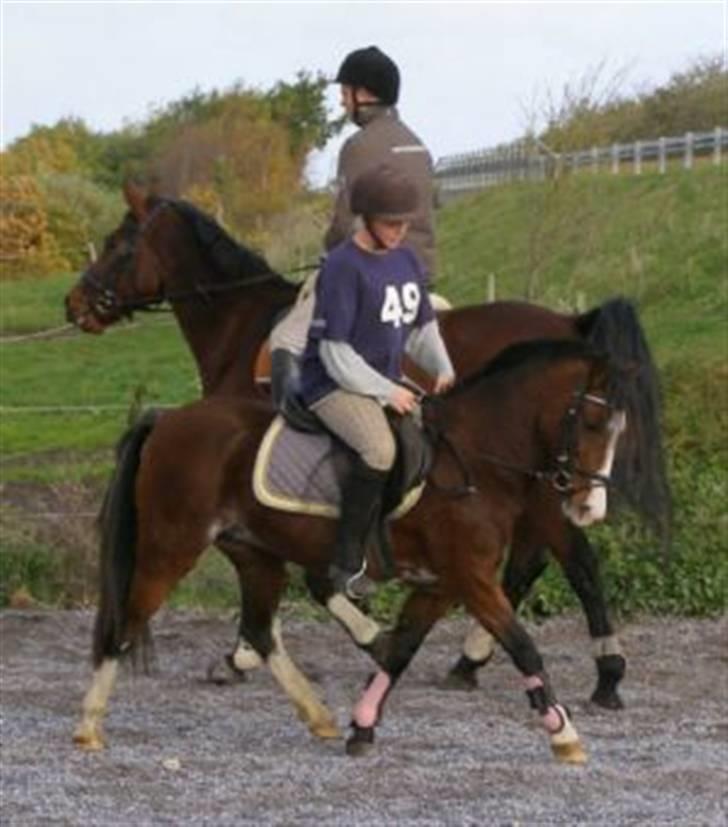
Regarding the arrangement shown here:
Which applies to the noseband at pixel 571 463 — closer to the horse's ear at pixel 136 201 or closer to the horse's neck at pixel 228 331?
the horse's neck at pixel 228 331

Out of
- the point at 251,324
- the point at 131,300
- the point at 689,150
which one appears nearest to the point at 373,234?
the point at 251,324

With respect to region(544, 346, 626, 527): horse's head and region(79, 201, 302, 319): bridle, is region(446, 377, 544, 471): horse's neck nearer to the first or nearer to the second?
region(544, 346, 626, 527): horse's head

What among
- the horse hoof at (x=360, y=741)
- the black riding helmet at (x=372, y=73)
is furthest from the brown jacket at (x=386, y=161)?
the horse hoof at (x=360, y=741)

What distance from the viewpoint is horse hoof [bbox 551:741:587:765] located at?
794cm

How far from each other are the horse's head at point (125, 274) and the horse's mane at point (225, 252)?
0.94 ft

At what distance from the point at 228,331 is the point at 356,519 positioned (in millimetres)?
2562

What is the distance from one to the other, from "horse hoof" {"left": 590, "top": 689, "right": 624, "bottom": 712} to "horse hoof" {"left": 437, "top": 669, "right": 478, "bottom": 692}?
0.68 meters

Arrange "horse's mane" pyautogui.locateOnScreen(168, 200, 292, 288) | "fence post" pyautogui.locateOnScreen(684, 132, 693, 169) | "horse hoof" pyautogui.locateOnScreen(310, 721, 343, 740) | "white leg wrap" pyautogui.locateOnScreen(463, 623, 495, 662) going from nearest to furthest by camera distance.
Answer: "horse hoof" pyautogui.locateOnScreen(310, 721, 343, 740), "white leg wrap" pyautogui.locateOnScreen(463, 623, 495, 662), "horse's mane" pyautogui.locateOnScreen(168, 200, 292, 288), "fence post" pyautogui.locateOnScreen(684, 132, 693, 169)

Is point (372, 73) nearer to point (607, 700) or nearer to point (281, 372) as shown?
point (281, 372)

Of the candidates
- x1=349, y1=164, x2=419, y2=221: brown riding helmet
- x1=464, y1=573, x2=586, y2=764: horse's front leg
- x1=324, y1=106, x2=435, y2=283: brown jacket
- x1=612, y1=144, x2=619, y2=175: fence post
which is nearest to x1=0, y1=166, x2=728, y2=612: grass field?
x1=612, y1=144, x2=619, y2=175: fence post

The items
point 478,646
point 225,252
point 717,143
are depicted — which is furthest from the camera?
point 717,143

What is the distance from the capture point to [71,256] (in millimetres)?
58375

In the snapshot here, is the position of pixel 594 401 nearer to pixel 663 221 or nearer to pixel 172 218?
pixel 172 218

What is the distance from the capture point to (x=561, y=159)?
75.9 ft
